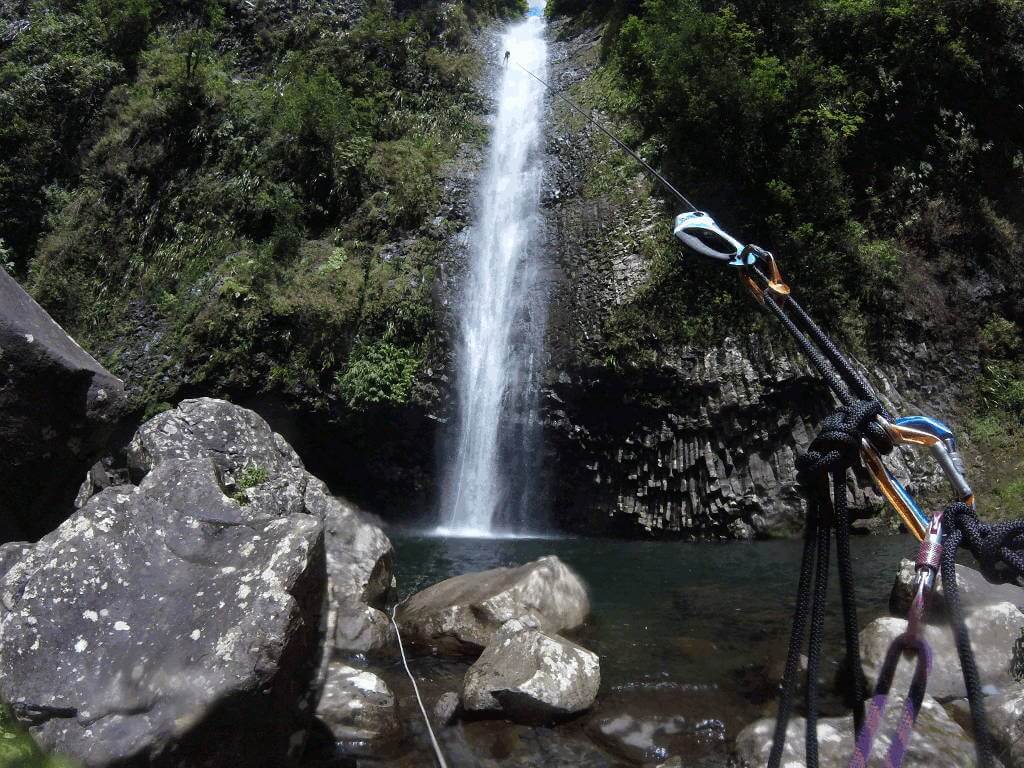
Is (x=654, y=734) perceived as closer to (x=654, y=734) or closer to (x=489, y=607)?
(x=654, y=734)

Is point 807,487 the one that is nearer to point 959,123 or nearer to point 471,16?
point 959,123

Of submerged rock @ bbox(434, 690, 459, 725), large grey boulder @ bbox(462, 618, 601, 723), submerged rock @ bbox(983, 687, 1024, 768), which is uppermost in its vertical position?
submerged rock @ bbox(983, 687, 1024, 768)

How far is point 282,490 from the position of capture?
22.8ft

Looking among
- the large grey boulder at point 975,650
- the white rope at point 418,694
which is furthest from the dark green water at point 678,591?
the white rope at point 418,694

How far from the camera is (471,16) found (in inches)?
841

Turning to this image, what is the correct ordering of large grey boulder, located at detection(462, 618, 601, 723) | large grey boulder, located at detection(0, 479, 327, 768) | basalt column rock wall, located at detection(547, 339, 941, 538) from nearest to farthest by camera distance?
1. large grey boulder, located at detection(0, 479, 327, 768)
2. large grey boulder, located at detection(462, 618, 601, 723)
3. basalt column rock wall, located at detection(547, 339, 941, 538)

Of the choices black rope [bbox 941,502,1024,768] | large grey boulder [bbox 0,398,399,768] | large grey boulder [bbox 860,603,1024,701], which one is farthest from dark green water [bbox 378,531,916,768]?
black rope [bbox 941,502,1024,768]

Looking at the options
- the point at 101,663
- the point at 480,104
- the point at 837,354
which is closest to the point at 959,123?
the point at 480,104

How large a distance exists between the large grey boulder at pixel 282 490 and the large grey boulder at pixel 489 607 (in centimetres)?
34

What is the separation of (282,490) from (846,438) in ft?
20.2

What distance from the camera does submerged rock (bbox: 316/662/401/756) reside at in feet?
14.9

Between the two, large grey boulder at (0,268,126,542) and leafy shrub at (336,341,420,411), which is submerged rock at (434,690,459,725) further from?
leafy shrub at (336,341,420,411)

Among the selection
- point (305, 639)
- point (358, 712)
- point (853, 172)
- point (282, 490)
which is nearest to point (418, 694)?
point (358, 712)

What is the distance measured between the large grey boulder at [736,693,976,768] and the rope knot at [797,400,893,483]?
2420 millimetres
